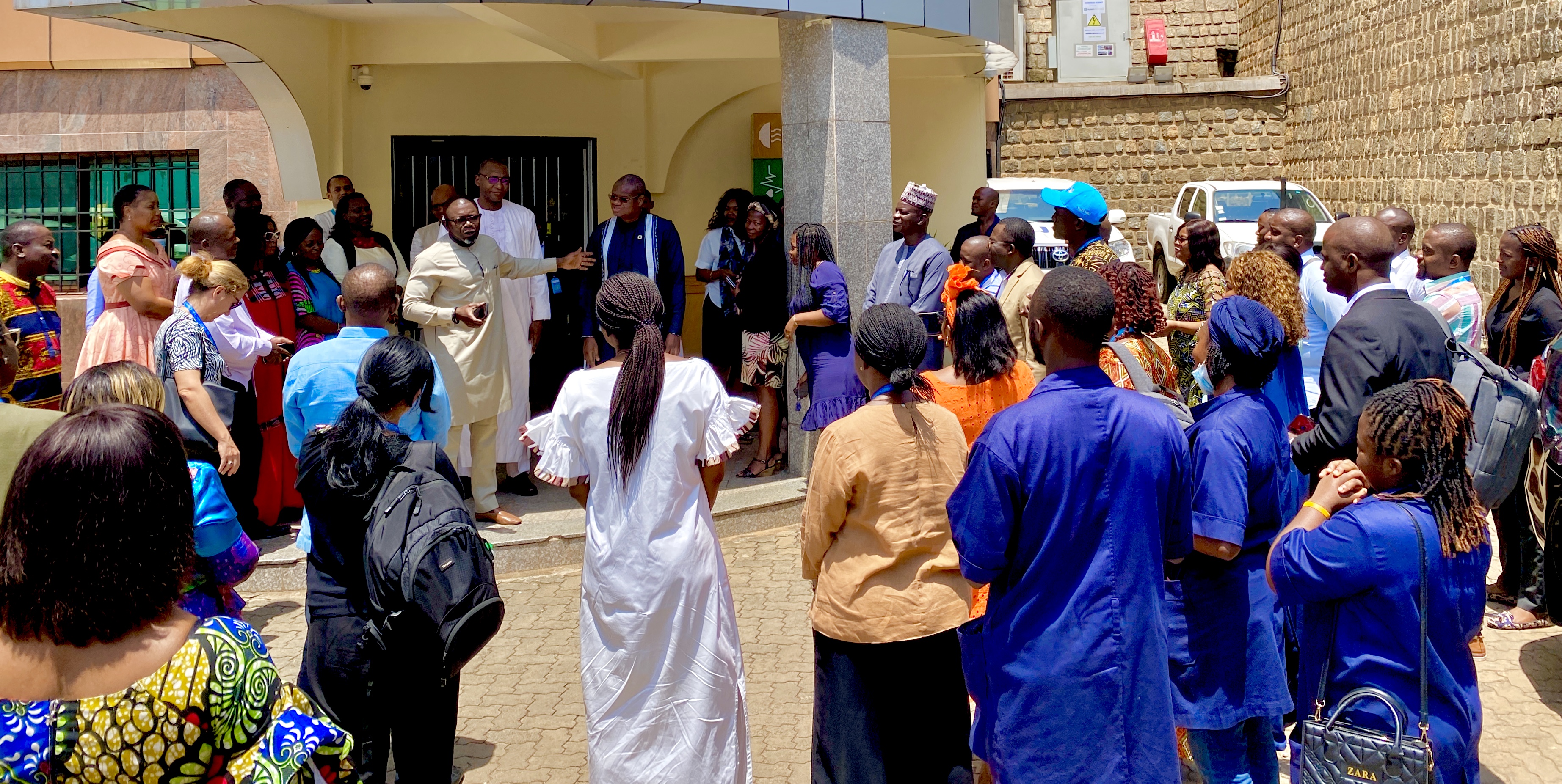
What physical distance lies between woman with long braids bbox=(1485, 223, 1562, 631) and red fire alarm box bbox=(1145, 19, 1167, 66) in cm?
1897

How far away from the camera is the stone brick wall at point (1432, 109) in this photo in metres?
13.3

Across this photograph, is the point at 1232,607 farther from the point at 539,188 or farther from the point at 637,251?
the point at 539,188

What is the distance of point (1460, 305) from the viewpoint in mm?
5809

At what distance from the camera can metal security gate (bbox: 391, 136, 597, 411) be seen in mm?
10031

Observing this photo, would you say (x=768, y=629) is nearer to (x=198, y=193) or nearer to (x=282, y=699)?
(x=282, y=699)

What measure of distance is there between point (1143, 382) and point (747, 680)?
214cm

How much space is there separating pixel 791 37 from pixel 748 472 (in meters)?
2.75

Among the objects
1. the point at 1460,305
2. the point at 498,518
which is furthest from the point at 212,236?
the point at 1460,305

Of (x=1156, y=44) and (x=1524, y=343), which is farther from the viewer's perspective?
(x=1156, y=44)

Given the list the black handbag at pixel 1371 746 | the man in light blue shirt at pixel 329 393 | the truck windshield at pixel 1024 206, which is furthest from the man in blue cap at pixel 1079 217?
the truck windshield at pixel 1024 206

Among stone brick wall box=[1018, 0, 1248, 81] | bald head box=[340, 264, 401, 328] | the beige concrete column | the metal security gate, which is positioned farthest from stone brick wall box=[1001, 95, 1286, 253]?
bald head box=[340, 264, 401, 328]

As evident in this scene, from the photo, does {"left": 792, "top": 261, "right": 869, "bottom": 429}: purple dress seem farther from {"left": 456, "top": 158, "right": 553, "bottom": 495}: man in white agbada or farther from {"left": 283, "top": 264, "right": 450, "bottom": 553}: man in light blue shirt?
{"left": 283, "top": 264, "right": 450, "bottom": 553}: man in light blue shirt

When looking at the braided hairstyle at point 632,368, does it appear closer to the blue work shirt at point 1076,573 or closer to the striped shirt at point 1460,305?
the blue work shirt at point 1076,573

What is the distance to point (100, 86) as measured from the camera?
10.2m
